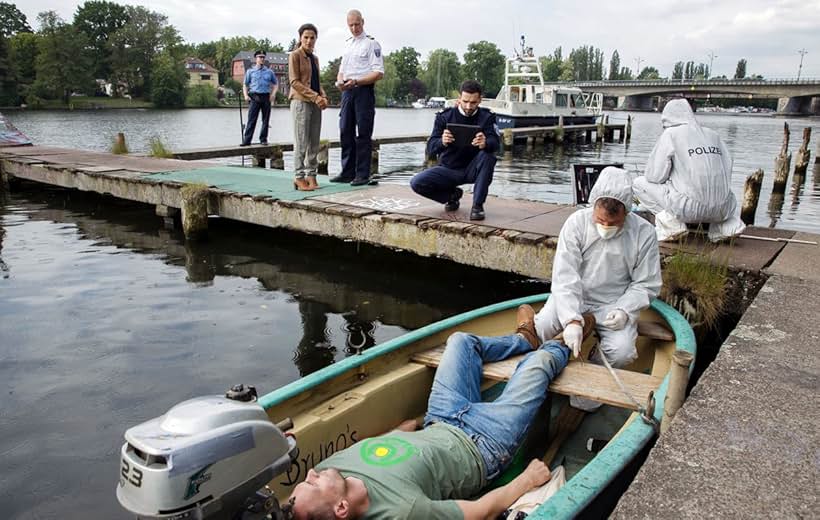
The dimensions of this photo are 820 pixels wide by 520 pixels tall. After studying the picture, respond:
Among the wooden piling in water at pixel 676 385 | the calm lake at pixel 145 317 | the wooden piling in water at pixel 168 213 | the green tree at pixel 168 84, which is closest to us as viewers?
the wooden piling in water at pixel 676 385

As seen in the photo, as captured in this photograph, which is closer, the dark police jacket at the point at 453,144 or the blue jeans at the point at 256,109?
the dark police jacket at the point at 453,144

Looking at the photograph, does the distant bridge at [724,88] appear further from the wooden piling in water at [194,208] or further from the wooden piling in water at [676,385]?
the wooden piling in water at [676,385]

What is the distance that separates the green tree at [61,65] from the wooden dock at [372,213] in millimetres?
67041

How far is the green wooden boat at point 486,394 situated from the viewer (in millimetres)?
2764

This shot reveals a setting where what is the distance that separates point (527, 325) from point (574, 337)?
502mm

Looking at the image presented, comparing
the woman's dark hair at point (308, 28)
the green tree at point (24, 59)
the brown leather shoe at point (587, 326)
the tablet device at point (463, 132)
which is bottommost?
the brown leather shoe at point (587, 326)

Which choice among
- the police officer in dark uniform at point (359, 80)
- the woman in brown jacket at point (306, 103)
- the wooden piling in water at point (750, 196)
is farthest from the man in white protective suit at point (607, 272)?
the wooden piling in water at point (750, 196)

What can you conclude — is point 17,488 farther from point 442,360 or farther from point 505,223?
point 505,223

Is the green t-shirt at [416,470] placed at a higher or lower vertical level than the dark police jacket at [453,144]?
lower

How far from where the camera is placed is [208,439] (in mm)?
1876

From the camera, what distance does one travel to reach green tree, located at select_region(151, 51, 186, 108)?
244 feet

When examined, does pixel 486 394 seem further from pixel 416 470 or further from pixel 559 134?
pixel 559 134

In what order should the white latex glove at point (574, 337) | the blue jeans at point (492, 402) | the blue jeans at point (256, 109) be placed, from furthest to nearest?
the blue jeans at point (256, 109) → the white latex glove at point (574, 337) → the blue jeans at point (492, 402)

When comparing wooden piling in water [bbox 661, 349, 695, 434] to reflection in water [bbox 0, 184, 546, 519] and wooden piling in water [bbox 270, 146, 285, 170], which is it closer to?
reflection in water [bbox 0, 184, 546, 519]
